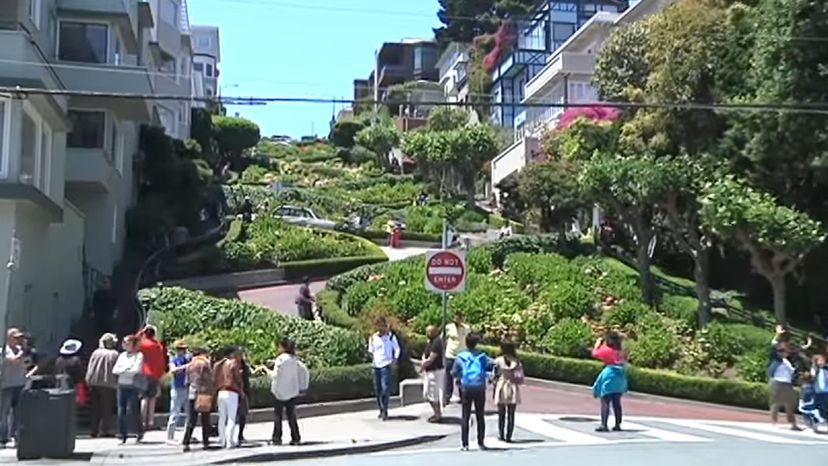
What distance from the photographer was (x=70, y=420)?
53.9 feet

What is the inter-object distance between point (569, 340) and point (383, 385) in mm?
9236

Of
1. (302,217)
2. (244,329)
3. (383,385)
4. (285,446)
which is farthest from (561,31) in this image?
(285,446)

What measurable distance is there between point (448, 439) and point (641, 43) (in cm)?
2840

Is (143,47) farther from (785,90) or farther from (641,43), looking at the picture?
(785,90)

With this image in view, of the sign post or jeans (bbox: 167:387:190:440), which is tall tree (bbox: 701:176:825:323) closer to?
the sign post

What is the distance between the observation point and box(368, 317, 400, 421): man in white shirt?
68.6ft

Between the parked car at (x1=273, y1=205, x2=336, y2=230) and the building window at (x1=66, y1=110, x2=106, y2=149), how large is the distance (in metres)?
20.9

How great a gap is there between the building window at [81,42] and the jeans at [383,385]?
19.2m

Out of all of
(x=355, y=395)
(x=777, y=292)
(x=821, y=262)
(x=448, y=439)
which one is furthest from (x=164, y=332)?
(x=821, y=262)

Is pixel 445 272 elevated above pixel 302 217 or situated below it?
below

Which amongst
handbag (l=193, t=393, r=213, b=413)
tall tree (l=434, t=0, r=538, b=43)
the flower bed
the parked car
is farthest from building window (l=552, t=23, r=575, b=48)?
handbag (l=193, t=393, r=213, b=413)

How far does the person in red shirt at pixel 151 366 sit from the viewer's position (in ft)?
61.6

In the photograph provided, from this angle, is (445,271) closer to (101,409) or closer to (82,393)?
(101,409)

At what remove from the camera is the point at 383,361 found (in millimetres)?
20938
